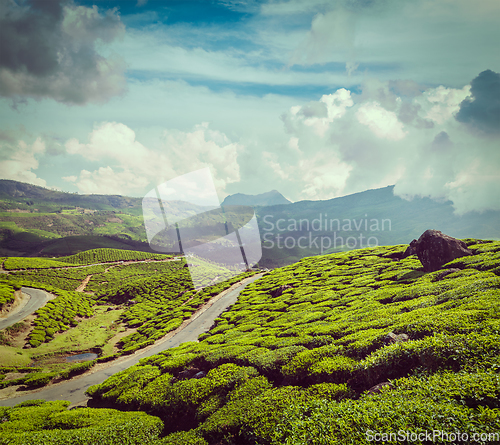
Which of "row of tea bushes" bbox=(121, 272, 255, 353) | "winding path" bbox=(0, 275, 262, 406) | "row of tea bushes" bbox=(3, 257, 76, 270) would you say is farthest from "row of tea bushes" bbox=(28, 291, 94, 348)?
"row of tea bushes" bbox=(3, 257, 76, 270)

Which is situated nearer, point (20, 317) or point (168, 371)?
point (168, 371)

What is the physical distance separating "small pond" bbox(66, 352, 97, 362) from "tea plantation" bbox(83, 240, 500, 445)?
25346mm

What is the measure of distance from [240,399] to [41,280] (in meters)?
108

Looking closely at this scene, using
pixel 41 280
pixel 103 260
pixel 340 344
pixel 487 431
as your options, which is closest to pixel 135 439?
pixel 340 344

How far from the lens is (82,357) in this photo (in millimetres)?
39531

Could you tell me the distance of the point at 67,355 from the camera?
129 feet

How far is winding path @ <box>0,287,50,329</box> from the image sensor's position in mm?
44981

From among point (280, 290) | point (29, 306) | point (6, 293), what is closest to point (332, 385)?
point (280, 290)

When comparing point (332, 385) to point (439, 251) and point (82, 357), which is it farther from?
point (82, 357)

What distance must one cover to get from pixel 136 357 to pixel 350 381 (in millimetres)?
31508

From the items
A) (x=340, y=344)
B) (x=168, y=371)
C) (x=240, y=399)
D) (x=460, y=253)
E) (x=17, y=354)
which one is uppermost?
(x=460, y=253)

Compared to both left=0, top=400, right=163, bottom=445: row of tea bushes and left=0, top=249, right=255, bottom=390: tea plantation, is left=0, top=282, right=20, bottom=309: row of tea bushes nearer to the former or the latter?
left=0, top=249, right=255, bottom=390: tea plantation

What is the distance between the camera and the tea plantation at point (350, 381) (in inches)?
282

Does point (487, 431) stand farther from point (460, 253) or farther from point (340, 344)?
point (460, 253)
